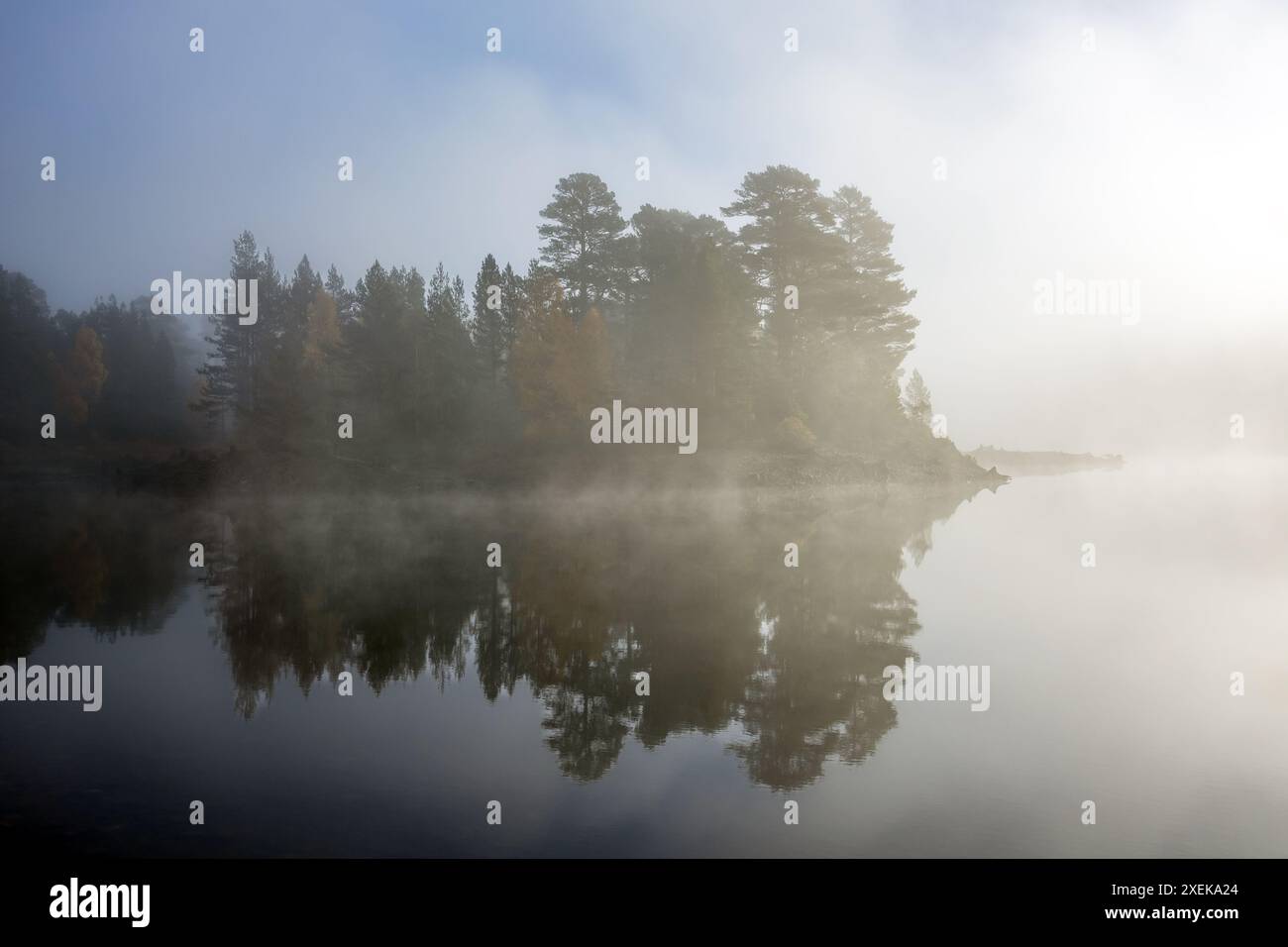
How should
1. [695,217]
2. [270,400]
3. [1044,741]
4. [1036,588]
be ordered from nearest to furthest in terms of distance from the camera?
1. [1044,741]
2. [1036,588]
3. [270,400]
4. [695,217]

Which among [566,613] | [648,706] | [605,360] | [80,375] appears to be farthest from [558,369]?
[80,375]

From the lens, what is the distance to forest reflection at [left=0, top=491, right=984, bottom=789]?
37.3 feet

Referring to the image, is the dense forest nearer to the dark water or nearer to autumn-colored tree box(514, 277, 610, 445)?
autumn-colored tree box(514, 277, 610, 445)

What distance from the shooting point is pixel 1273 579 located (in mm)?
21812

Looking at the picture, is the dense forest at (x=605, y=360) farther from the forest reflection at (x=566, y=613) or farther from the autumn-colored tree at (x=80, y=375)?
the forest reflection at (x=566, y=613)

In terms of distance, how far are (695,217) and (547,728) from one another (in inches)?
2895

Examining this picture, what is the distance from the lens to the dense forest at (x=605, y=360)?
184 ft

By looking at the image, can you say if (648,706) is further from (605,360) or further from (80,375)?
(80,375)

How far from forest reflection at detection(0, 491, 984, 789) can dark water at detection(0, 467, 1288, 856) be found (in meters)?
0.09

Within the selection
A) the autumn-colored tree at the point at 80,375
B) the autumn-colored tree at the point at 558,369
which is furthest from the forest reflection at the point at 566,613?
the autumn-colored tree at the point at 80,375

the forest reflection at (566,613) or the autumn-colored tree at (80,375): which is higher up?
the autumn-colored tree at (80,375)

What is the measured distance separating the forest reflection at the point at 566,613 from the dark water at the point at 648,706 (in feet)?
0.31
